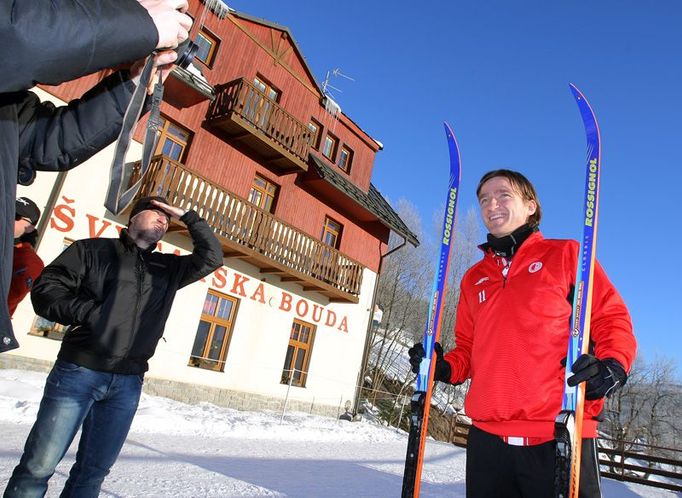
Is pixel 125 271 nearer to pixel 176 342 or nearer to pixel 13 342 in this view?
pixel 13 342

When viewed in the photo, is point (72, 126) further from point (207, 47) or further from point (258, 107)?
point (207, 47)

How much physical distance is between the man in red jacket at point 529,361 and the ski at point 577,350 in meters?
0.04

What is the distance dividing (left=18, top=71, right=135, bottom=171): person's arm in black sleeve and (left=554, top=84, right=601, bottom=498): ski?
206cm

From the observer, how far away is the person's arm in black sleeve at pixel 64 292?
2170 millimetres

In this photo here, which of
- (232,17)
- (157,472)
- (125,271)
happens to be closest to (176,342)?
(157,472)

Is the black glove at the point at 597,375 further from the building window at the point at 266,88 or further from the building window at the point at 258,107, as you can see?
the building window at the point at 266,88

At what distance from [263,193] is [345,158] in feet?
16.0

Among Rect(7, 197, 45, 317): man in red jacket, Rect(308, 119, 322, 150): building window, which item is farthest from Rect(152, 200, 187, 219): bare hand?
Rect(308, 119, 322, 150): building window

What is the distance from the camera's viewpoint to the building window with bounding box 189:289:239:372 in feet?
36.1

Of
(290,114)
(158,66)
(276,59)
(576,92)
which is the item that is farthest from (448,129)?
(276,59)

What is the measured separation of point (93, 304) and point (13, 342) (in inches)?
47.8

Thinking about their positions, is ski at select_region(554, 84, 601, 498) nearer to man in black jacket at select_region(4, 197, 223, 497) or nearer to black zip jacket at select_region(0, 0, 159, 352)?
black zip jacket at select_region(0, 0, 159, 352)

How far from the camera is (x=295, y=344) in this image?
523 inches

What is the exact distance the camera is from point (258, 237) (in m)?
11.7
